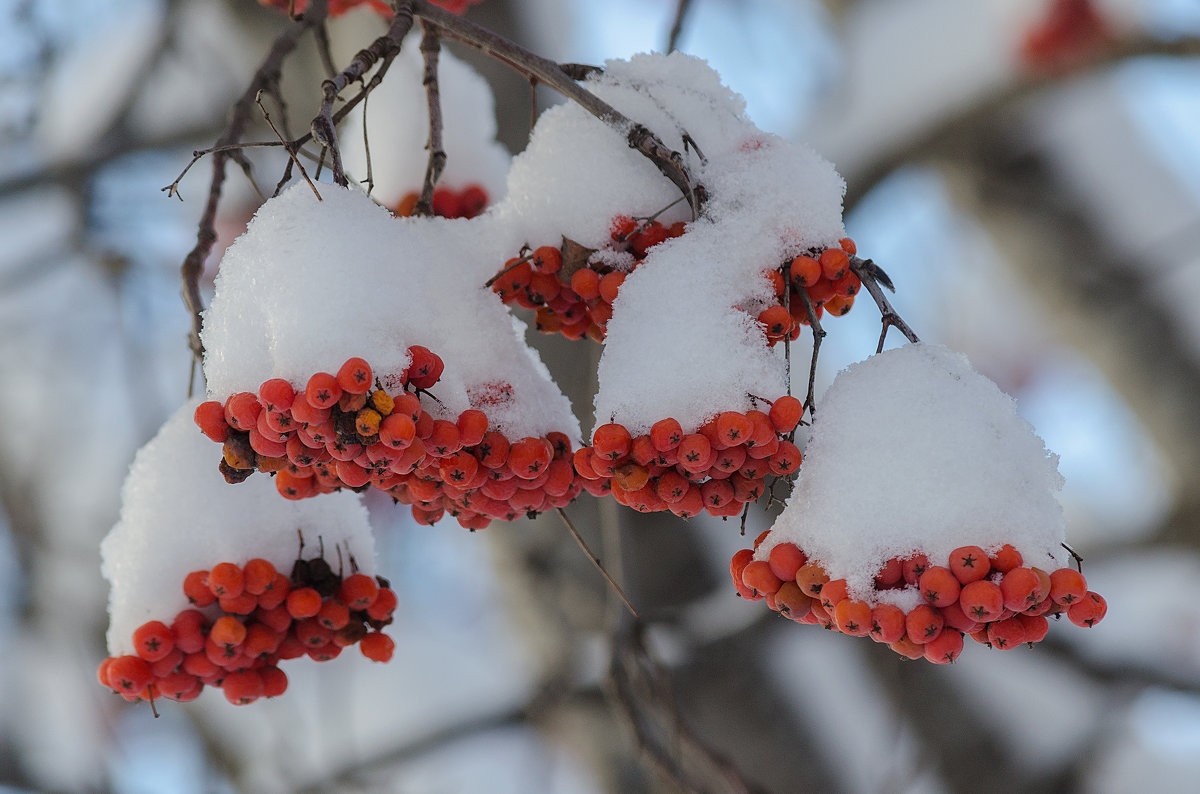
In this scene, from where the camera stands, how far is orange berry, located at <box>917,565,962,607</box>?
2.74ft

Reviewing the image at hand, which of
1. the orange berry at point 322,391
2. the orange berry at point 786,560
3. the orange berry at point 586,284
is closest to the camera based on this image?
the orange berry at point 322,391

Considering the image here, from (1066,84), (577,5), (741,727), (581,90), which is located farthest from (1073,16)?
(581,90)

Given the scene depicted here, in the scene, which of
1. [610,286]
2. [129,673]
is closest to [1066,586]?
[610,286]

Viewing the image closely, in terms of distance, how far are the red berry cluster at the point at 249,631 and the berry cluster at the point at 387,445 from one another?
0.18 metres

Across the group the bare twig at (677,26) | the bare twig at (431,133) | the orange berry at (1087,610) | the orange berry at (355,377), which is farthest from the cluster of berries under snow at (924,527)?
the bare twig at (677,26)

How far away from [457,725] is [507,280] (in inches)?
96.8

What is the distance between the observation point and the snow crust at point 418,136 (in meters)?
1.49

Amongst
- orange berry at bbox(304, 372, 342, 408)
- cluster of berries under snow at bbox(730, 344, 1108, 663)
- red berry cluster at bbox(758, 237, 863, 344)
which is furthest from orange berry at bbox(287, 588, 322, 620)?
red berry cluster at bbox(758, 237, 863, 344)

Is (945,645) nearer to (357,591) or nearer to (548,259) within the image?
(548,259)

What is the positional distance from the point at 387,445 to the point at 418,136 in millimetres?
860

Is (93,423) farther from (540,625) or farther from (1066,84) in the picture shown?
(1066,84)

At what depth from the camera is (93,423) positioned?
5.69 meters

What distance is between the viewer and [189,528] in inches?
46.4

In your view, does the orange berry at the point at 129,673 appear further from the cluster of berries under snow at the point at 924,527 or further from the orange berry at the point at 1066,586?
the orange berry at the point at 1066,586
